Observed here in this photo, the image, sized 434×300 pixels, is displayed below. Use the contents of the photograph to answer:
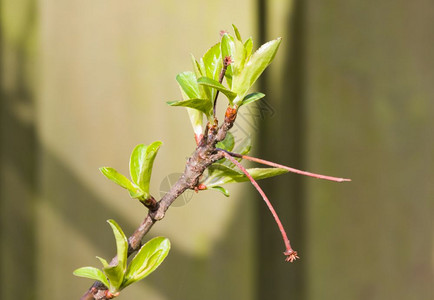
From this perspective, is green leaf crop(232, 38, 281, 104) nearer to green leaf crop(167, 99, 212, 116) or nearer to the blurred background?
green leaf crop(167, 99, 212, 116)

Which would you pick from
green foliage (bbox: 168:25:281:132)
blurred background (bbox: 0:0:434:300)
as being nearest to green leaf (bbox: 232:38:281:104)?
green foliage (bbox: 168:25:281:132)

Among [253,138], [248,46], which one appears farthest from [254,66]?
[253,138]

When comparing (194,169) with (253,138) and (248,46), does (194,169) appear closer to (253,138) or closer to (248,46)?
(248,46)

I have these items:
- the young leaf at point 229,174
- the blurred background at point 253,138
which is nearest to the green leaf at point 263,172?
the young leaf at point 229,174

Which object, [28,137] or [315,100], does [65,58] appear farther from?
[315,100]

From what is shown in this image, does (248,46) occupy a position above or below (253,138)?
above

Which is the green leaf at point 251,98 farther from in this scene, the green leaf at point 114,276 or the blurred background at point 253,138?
the blurred background at point 253,138
